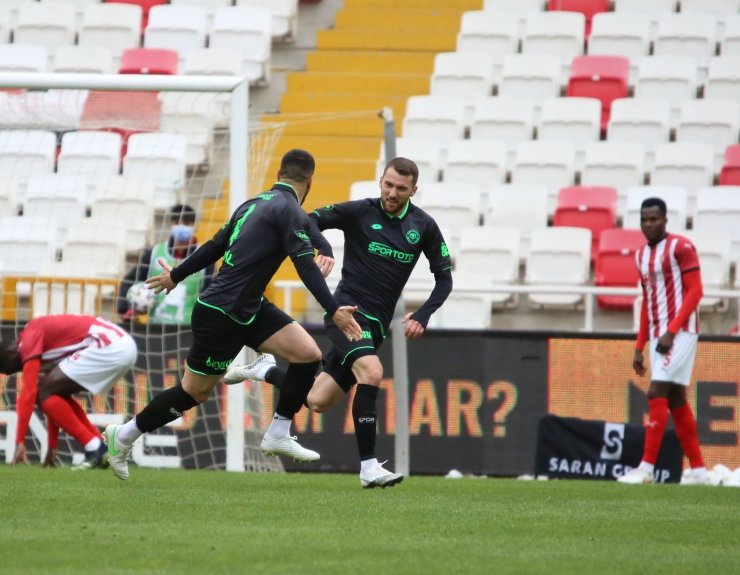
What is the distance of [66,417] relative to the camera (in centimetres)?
1141

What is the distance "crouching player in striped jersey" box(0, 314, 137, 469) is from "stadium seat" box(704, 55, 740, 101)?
915 cm

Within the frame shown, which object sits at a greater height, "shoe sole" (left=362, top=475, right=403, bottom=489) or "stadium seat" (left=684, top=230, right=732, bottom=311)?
"stadium seat" (left=684, top=230, right=732, bottom=311)

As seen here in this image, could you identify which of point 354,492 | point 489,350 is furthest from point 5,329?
point 354,492

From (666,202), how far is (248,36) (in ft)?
21.5

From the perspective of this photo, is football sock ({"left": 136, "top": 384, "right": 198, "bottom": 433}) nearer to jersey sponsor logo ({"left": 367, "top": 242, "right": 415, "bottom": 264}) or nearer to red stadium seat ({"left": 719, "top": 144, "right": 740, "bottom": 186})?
jersey sponsor logo ({"left": 367, "top": 242, "right": 415, "bottom": 264})

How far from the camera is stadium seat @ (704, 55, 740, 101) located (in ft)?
58.3

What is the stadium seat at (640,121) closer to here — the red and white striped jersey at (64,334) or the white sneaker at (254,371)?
the red and white striped jersey at (64,334)

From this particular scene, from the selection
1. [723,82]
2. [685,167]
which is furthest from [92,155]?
[723,82]

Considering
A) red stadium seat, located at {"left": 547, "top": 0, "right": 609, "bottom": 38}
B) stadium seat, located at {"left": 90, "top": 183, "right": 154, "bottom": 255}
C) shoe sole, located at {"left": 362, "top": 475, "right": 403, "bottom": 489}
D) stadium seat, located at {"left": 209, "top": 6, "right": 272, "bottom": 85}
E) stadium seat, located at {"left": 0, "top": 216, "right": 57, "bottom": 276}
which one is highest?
red stadium seat, located at {"left": 547, "top": 0, "right": 609, "bottom": 38}

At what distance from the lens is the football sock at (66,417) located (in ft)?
37.4

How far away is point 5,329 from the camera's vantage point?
13.3m

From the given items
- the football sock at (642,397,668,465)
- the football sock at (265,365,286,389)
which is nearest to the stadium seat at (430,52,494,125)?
the football sock at (642,397,668,465)

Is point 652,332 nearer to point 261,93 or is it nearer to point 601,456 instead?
point 601,456

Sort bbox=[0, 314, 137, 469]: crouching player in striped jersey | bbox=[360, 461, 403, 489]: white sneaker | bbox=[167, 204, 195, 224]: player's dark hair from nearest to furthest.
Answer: bbox=[360, 461, 403, 489]: white sneaker → bbox=[0, 314, 137, 469]: crouching player in striped jersey → bbox=[167, 204, 195, 224]: player's dark hair
